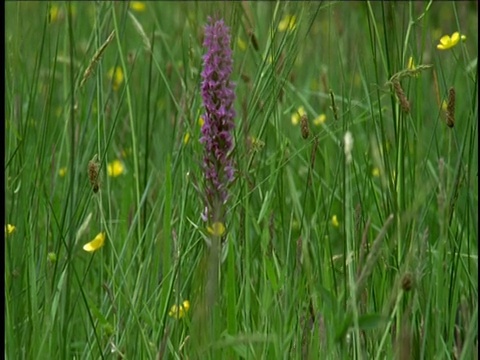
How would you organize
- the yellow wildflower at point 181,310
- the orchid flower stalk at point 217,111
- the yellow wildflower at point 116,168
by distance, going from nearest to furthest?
1. the orchid flower stalk at point 217,111
2. the yellow wildflower at point 181,310
3. the yellow wildflower at point 116,168

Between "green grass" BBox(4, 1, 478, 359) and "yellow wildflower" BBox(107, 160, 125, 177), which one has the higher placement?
"green grass" BBox(4, 1, 478, 359)

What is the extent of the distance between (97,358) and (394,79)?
0.60m

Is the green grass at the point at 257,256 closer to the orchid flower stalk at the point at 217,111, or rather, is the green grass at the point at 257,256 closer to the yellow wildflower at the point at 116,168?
the orchid flower stalk at the point at 217,111

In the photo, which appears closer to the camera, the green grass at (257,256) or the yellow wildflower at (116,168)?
the green grass at (257,256)

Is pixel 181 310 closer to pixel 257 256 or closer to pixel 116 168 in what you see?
pixel 257 256

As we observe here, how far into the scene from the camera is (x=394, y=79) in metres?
1.44

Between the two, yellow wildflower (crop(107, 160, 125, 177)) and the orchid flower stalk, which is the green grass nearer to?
the orchid flower stalk

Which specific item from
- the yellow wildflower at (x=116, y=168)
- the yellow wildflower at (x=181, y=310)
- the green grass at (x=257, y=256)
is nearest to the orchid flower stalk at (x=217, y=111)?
the green grass at (x=257, y=256)

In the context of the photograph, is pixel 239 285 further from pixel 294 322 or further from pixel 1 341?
pixel 1 341

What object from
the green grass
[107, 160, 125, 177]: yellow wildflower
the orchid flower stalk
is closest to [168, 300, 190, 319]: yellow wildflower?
the green grass

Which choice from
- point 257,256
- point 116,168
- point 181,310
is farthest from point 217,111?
point 116,168

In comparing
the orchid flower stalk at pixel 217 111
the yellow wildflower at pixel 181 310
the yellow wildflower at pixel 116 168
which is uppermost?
the orchid flower stalk at pixel 217 111

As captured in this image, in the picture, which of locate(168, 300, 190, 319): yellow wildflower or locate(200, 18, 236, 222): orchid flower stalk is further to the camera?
locate(168, 300, 190, 319): yellow wildflower

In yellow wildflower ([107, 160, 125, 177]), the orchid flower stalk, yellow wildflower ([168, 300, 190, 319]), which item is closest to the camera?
the orchid flower stalk
